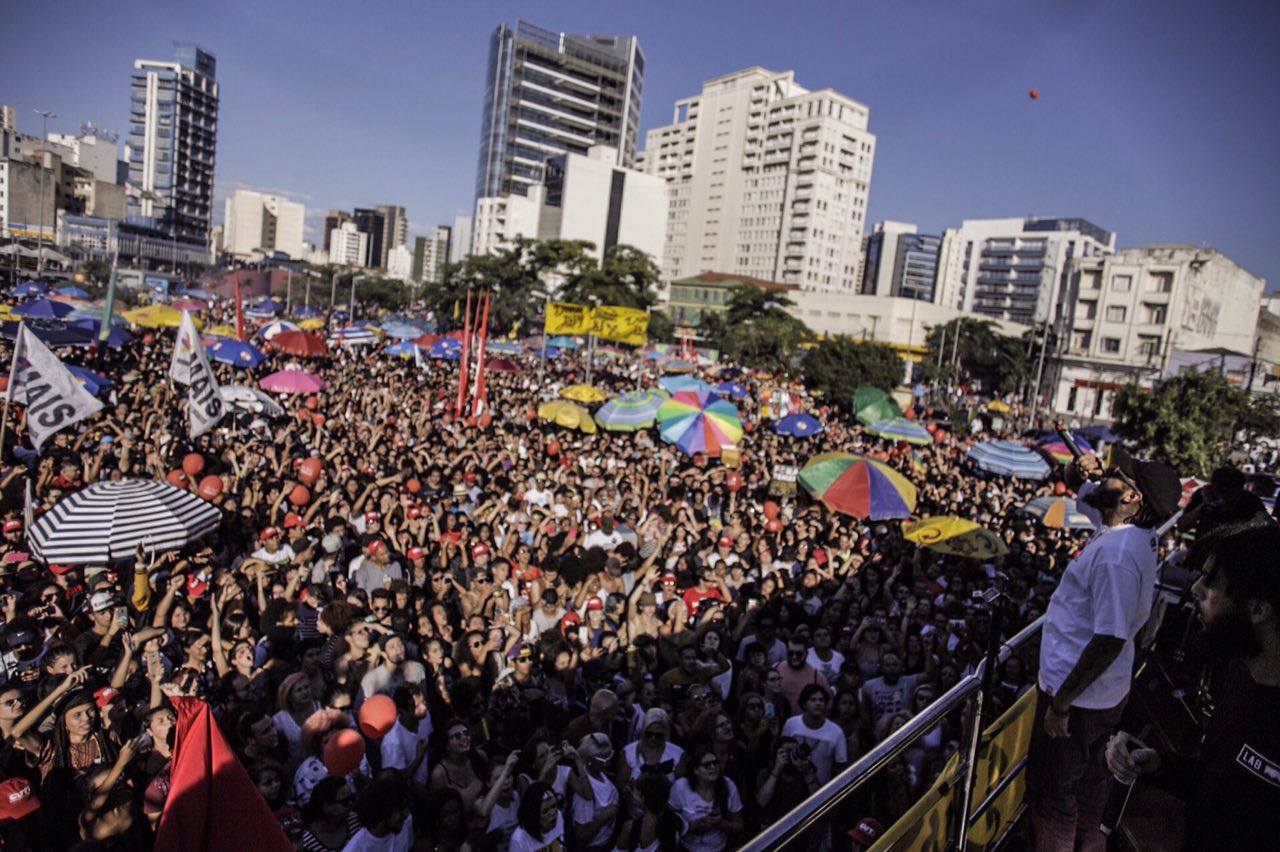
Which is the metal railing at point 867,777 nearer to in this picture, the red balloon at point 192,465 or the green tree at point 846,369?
the red balloon at point 192,465

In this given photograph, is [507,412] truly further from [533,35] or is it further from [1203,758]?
[533,35]

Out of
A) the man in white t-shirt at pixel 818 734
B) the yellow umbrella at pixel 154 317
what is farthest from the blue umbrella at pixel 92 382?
the man in white t-shirt at pixel 818 734

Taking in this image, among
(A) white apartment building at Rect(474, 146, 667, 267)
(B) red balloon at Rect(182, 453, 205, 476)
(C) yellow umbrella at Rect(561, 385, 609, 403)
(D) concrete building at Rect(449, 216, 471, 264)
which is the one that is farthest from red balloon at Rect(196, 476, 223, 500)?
(D) concrete building at Rect(449, 216, 471, 264)

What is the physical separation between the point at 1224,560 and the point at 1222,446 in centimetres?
2503

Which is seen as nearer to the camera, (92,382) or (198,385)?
(198,385)

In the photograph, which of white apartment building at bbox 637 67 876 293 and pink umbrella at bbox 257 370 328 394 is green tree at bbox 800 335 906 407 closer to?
pink umbrella at bbox 257 370 328 394

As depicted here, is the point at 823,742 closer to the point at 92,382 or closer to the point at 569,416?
the point at 569,416

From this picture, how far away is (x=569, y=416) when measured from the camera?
14828mm

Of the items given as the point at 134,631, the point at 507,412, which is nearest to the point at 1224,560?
the point at 134,631

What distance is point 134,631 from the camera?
5.61 m

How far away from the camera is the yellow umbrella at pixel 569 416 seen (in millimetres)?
14719

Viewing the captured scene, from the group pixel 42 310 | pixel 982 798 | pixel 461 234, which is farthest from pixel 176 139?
pixel 982 798

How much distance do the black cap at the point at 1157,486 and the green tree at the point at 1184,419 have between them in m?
20.8

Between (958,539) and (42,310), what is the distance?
2067cm
